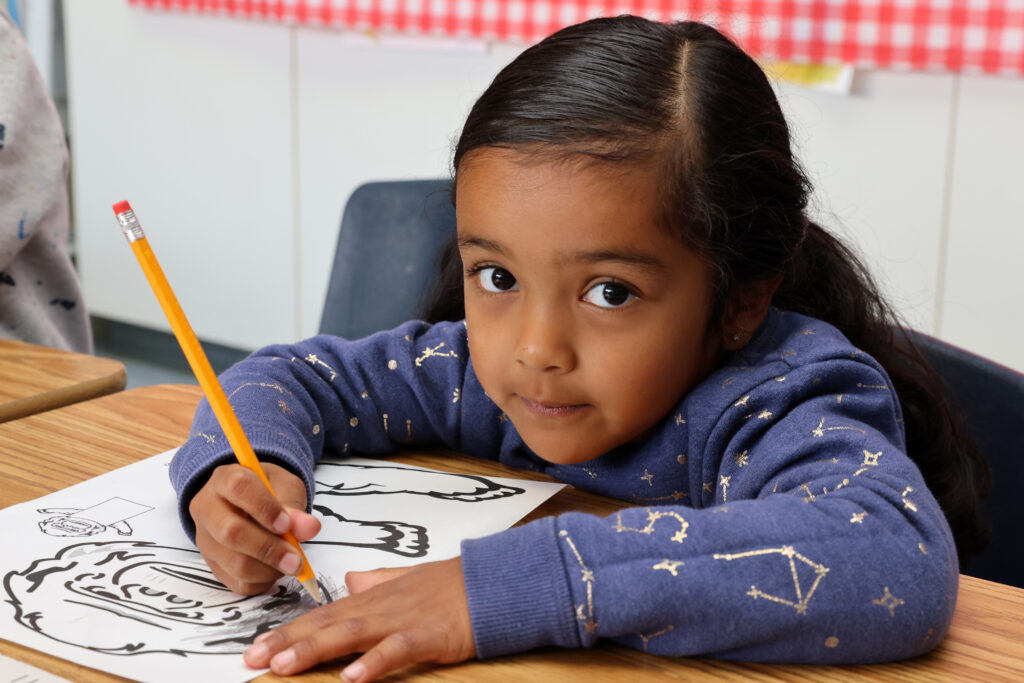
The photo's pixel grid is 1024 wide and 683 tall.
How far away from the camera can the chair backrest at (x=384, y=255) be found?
3.99 feet

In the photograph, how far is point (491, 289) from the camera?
2.47ft

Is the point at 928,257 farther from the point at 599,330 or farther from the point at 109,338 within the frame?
the point at 109,338

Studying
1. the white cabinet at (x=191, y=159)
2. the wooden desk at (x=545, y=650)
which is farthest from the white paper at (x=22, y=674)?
the white cabinet at (x=191, y=159)

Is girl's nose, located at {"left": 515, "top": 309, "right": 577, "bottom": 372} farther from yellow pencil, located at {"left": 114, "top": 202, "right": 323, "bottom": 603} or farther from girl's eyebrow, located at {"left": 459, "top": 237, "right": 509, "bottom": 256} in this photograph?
yellow pencil, located at {"left": 114, "top": 202, "right": 323, "bottom": 603}

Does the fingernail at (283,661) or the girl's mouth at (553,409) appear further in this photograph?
the girl's mouth at (553,409)

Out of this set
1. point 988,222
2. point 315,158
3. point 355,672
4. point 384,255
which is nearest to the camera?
point 355,672

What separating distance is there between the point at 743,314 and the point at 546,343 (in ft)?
0.62

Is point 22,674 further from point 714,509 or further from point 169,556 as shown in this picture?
point 714,509

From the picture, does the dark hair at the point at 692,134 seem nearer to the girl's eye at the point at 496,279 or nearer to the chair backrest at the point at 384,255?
the girl's eye at the point at 496,279

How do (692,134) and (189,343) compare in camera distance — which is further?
(692,134)

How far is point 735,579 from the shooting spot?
528 mm

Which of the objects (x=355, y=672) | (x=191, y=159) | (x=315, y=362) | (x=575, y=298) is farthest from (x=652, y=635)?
(x=191, y=159)

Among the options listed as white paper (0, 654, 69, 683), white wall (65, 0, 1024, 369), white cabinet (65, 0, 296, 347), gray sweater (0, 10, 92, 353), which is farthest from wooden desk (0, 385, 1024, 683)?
white cabinet (65, 0, 296, 347)

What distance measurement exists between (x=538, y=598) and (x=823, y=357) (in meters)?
0.32
